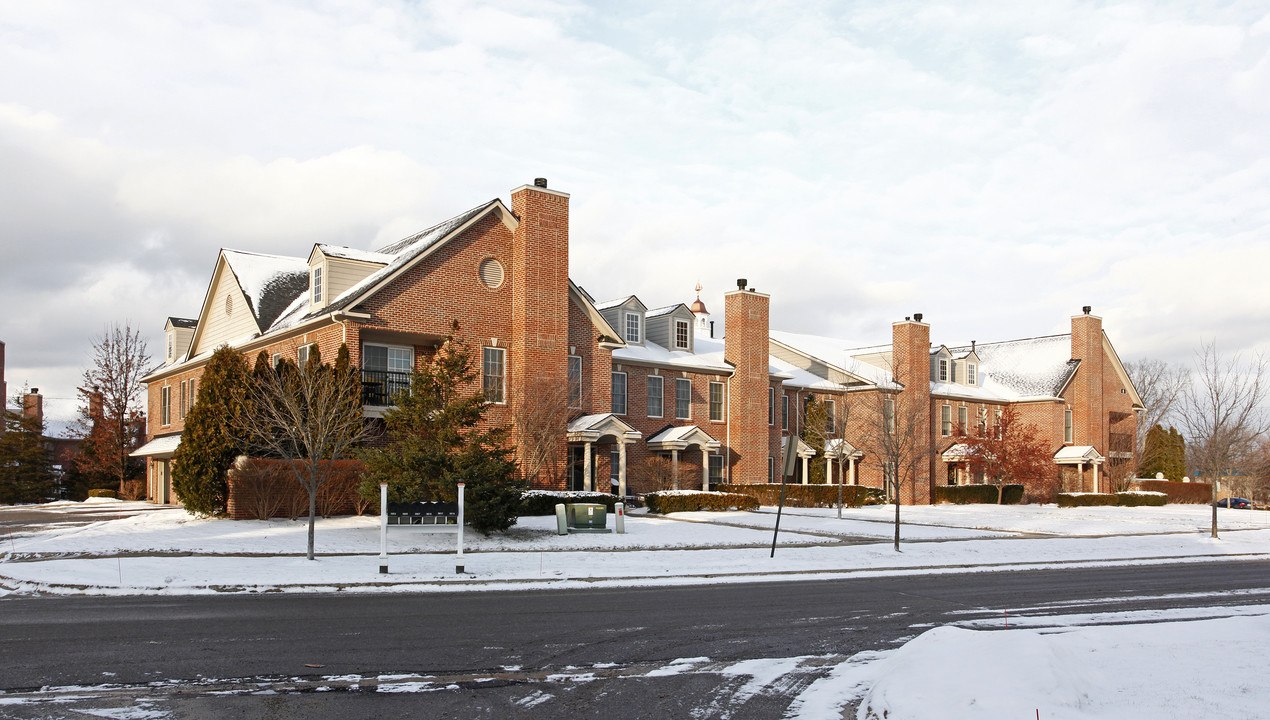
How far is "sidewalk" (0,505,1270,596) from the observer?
16.7 m

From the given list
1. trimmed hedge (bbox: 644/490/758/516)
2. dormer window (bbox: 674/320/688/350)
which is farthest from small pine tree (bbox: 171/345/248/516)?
dormer window (bbox: 674/320/688/350)

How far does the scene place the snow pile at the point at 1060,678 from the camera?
264 inches

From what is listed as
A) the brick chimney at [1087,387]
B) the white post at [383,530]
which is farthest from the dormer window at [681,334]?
the brick chimney at [1087,387]

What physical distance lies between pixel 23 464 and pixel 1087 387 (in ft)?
193

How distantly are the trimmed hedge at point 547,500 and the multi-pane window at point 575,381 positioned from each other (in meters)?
5.51

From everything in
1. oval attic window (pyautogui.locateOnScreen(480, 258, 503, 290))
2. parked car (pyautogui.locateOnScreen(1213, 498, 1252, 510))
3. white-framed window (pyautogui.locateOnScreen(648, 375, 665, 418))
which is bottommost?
parked car (pyautogui.locateOnScreen(1213, 498, 1252, 510))

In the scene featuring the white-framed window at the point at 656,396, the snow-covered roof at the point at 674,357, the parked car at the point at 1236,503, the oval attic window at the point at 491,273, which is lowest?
the parked car at the point at 1236,503

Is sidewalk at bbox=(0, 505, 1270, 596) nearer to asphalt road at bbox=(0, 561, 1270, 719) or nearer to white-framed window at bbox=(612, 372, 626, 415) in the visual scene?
asphalt road at bbox=(0, 561, 1270, 719)

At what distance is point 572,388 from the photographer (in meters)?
35.8

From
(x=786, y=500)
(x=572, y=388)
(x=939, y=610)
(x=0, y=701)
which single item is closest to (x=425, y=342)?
(x=572, y=388)

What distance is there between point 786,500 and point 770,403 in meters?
8.96

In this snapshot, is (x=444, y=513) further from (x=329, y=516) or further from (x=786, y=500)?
(x=786, y=500)

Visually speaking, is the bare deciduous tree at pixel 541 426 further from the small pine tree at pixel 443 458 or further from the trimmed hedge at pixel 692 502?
the small pine tree at pixel 443 458

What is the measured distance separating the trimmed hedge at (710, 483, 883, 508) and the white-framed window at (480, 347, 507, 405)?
1161 cm
